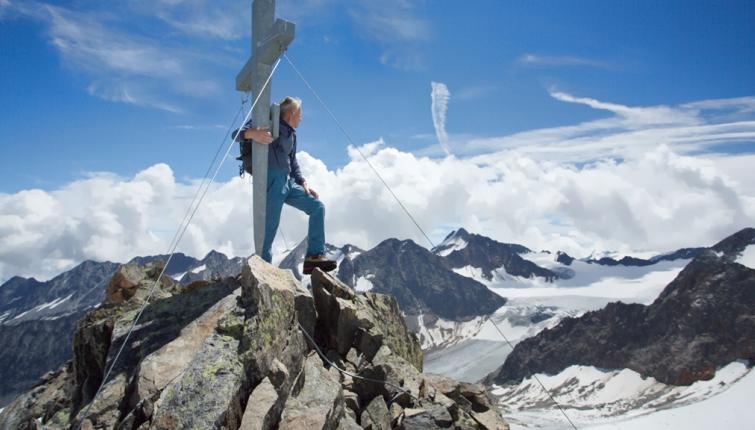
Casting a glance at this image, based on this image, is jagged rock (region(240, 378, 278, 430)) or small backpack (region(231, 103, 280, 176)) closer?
jagged rock (region(240, 378, 278, 430))

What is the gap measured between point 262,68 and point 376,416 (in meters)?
8.15

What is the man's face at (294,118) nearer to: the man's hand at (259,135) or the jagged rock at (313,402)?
the man's hand at (259,135)

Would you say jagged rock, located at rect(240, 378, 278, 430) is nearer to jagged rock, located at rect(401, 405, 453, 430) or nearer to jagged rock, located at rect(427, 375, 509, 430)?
jagged rock, located at rect(401, 405, 453, 430)

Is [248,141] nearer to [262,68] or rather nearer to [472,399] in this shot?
[262,68]

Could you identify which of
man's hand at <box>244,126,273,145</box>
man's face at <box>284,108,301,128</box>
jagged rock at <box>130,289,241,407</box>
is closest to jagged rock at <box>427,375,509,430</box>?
jagged rock at <box>130,289,241,407</box>

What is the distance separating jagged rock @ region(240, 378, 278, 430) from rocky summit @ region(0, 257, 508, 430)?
19 mm

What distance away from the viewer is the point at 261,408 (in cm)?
814

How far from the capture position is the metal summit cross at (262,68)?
11984 millimetres

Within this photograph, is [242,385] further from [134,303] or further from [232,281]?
[134,303]

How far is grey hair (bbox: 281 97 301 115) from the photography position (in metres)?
12.6

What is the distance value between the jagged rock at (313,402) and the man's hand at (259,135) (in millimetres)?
4918

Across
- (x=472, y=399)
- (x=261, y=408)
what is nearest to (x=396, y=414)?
(x=472, y=399)

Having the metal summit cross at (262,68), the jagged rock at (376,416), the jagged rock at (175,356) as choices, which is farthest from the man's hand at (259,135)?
the jagged rock at (376,416)

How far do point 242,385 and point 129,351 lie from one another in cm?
278
